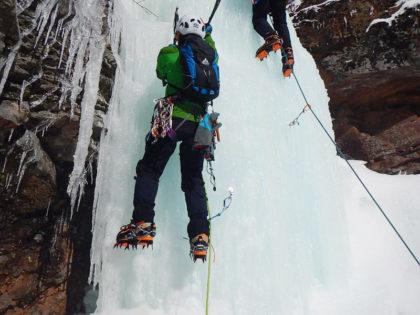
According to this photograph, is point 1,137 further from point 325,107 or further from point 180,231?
point 325,107

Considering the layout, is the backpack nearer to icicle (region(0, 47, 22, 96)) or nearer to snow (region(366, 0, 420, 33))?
icicle (region(0, 47, 22, 96))

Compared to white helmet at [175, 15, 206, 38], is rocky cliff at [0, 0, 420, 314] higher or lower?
lower

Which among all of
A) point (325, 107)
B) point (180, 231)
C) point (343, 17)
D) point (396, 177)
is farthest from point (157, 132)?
point (343, 17)

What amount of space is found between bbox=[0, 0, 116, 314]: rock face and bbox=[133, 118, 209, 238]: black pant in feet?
3.45

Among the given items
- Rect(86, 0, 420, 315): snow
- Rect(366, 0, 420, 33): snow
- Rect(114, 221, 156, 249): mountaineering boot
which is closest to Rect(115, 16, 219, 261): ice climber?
Rect(114, 221, 156, 249): mountaineering boot

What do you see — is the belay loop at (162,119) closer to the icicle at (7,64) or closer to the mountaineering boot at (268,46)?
the icicle at (7,64)

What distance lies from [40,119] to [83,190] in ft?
2.89

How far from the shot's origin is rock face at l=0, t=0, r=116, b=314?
2.84 meters

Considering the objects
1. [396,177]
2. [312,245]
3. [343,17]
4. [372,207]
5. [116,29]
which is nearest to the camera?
[116,29]

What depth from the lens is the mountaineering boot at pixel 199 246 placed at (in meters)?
2.45

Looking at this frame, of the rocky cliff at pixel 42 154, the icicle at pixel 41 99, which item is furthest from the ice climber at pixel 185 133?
the icicle at pixel 41 99

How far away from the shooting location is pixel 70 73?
3111 millimetres

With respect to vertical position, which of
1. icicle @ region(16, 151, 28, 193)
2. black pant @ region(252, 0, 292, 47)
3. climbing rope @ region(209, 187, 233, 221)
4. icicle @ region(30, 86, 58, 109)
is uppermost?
black pant @ region(252, 0, 292, 47)

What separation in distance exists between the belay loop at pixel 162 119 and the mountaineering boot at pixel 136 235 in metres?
0.72
